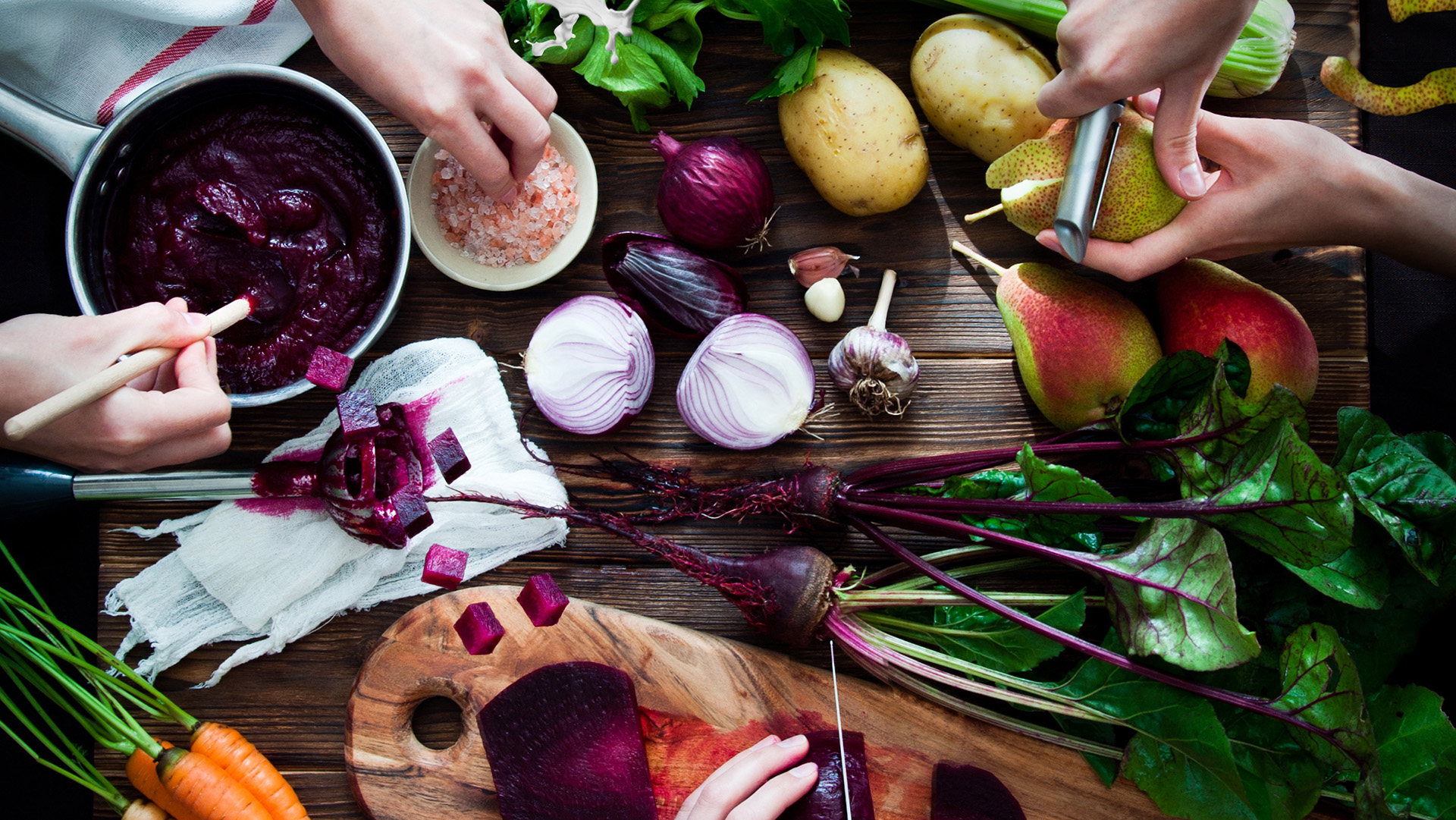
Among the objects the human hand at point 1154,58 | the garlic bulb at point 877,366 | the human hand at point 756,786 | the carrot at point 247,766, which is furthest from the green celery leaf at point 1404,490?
the carrot at point 247,766

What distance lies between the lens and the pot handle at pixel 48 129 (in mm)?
1198

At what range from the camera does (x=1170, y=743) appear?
3.92ft

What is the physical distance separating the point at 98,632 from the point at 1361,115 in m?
2.37

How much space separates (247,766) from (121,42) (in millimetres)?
1217

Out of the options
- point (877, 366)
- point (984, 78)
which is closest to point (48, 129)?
point (877, 366)

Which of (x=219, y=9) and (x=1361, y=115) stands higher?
(x=219, y=9)

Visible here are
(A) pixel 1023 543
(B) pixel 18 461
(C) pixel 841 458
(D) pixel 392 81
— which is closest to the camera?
(D) pixel 392 81

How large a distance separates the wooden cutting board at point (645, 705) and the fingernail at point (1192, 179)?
0.87 meters

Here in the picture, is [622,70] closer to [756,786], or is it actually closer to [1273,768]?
[756,786]

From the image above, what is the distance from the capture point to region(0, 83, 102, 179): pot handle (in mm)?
1198

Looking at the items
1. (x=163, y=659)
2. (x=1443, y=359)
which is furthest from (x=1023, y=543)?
(x=163, y=659)

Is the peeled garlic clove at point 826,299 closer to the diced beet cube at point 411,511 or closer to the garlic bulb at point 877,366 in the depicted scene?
the garlic bulb at point 877,366

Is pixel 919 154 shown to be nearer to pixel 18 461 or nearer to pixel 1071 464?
pixel 1071 464

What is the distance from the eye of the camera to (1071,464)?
4.67ft
